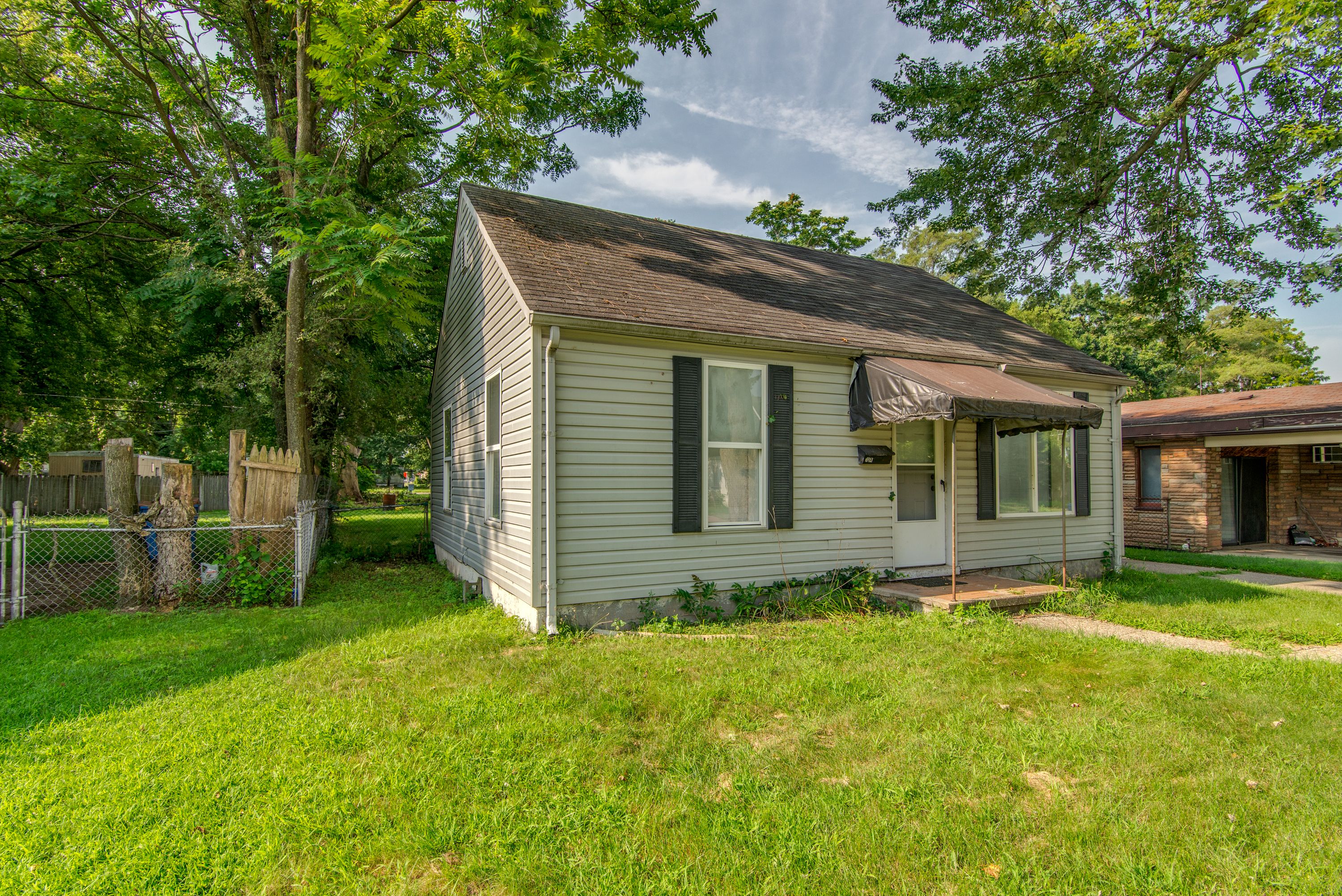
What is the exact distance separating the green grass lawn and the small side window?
4.60 ft

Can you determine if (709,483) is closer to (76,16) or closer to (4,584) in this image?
(4,584)

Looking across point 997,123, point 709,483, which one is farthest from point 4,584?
point 997,123

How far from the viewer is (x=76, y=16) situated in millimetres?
10812

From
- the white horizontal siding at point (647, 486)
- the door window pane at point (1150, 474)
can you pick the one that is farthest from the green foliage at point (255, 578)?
the door window pane at point (1150, 474)

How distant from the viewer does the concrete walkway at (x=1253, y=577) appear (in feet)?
28.7

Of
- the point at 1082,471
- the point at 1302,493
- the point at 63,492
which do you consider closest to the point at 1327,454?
the point at 1302,493

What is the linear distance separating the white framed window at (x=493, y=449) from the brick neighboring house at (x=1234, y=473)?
13.2m

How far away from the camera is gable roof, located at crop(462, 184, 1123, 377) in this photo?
21.5ft

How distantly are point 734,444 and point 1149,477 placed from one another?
12.1m

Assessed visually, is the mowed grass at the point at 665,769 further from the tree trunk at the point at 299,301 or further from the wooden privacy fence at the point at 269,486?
the tree trunk at the point at 299,301

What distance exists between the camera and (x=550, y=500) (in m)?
5.75

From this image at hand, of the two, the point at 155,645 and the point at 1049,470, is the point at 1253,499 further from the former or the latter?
the point at 155,645

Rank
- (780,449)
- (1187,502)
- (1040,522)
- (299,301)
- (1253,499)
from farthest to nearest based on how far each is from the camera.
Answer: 1. (1253,499)
2. (1187,502)
3. (299,301)
4. (1040,522)
5. (780,449)

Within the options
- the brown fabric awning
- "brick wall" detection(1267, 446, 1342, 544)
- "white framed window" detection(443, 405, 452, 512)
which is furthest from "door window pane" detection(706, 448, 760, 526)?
"brick wall" detection(1267, 446, 1342, 544)
